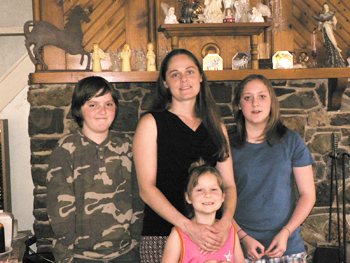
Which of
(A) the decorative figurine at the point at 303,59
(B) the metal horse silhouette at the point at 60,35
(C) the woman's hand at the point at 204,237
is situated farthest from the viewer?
(A) the decorative figurine at the point at 303,59

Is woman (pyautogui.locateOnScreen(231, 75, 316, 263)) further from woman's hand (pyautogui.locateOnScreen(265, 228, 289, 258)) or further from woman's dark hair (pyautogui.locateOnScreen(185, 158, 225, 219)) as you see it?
woman's dark hair (pyautogui.locateOnScreen(185, 158, 225, 219))

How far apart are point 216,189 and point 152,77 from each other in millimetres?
1422

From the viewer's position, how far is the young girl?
58.4 inches

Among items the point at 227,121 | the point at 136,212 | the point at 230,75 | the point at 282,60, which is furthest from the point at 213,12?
Result: the point at 136,212

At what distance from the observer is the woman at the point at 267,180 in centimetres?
170

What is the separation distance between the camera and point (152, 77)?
2.79 m

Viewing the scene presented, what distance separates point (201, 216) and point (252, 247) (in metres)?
0.31

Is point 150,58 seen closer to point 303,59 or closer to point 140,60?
point 140,60

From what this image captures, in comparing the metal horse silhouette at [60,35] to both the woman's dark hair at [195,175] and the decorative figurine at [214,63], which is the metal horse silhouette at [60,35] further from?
the woman's dark hair at [195,175]

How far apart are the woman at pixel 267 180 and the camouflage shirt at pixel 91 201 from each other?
20.9 inches

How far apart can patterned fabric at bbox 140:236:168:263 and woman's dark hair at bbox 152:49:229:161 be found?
0.47 metres

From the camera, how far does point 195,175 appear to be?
1.57m

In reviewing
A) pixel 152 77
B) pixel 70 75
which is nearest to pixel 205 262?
pixel 152 77

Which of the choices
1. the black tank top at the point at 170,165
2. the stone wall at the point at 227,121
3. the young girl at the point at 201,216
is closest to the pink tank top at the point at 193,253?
the young girl at the point at 201,216
